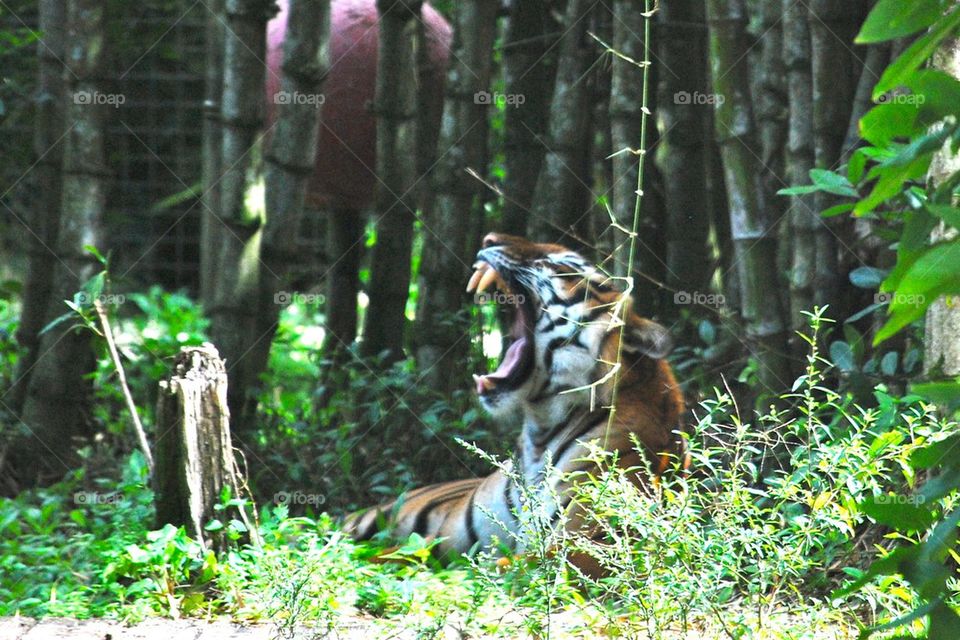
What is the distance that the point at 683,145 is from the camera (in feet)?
15.1

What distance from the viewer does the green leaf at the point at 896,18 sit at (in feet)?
3.48

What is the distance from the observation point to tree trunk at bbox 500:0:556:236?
4801 millimetres

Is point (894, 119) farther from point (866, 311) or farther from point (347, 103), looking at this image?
point (347, 103)

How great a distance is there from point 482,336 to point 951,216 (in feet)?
11.6

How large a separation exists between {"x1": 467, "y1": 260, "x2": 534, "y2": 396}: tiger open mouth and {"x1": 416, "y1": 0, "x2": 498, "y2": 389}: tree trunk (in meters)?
0.94

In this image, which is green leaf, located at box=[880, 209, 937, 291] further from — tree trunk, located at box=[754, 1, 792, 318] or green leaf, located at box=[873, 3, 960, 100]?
tree trunk, located at box=[754, 1, 792, 318]

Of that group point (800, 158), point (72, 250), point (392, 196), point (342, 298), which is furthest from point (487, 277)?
point (342, 298)

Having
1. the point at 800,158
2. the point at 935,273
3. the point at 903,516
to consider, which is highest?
the point at 800,158

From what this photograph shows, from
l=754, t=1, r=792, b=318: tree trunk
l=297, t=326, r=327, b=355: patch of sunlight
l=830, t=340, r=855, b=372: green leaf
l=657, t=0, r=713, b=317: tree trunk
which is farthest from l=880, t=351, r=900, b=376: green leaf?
l=297, t=326, r=327, b=355: patch of sunlight

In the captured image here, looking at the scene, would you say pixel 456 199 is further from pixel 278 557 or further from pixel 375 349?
pixel 278 557

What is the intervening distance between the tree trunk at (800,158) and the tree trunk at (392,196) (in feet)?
4.56

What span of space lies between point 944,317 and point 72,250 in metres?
2.97

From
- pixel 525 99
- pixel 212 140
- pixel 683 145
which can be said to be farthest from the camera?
pixel 212 140

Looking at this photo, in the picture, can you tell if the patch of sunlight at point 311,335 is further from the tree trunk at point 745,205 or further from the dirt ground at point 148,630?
the dirt ground at point 148,630
